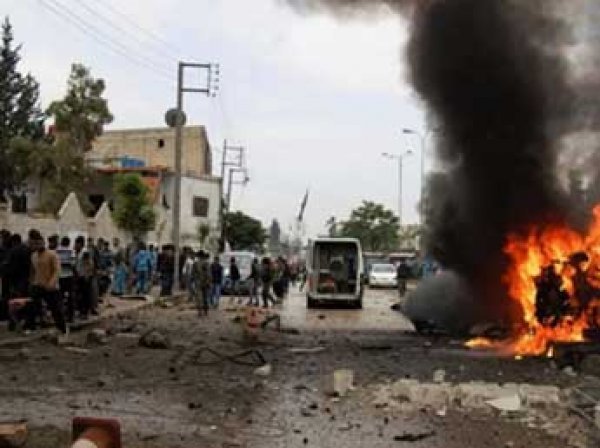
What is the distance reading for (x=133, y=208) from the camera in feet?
138

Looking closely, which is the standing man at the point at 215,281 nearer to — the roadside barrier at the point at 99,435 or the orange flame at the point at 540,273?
the orange flame at the point at 540,273

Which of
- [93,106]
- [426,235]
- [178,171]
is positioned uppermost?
[93,106]

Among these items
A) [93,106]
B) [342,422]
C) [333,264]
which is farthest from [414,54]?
[93,106]

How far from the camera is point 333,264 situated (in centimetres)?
3114

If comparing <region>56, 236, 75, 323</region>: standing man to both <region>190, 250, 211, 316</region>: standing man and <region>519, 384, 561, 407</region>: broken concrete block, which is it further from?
<region>519, 384, 561, 407</region>: broken concrete block

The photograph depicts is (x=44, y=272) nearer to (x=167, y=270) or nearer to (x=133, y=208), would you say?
(x=167, y=270)

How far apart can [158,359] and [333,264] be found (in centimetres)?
1807

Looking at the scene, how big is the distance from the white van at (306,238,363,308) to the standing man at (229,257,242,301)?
2656 mm

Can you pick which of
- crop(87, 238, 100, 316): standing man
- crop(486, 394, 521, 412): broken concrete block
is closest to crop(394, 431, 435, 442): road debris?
crop(486, 394, 521, 412): broken concrete block

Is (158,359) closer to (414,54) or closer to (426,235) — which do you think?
(414,54)

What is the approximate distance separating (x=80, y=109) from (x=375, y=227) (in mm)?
48146

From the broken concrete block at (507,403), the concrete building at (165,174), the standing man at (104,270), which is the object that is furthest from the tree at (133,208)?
the broken concrete block at (507,403)

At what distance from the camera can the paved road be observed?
21.3m

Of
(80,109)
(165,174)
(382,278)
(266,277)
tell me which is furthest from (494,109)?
(165,174)
